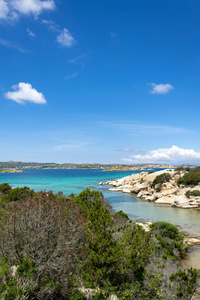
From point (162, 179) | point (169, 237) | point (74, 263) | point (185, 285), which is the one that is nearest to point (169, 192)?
point (162, 179)

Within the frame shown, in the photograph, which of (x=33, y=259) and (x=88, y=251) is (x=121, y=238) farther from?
(x=33, y=259)

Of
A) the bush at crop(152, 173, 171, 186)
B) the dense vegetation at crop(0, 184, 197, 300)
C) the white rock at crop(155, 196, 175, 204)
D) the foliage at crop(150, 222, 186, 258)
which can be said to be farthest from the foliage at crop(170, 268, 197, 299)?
the bush at crop(152, 173, 171, 186)

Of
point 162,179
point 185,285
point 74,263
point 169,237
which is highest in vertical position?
point 74,263

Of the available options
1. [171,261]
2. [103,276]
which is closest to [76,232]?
[103,276]

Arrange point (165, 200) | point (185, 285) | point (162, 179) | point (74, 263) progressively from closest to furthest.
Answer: point (185, 285) < point (74, 263) < point (165, 200) < point (162, 179)

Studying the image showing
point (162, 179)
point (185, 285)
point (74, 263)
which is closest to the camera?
point (185, 285)

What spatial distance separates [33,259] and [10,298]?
1785 mm

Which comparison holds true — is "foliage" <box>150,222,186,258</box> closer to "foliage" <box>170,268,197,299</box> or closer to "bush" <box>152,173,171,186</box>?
"foliage" <box>170,268,197,299</box>

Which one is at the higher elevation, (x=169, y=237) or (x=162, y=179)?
(x=162, y=179)

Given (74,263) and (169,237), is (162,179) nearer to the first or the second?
(169,237)

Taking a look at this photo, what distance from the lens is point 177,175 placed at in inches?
2100

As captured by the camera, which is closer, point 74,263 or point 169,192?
point 74,263

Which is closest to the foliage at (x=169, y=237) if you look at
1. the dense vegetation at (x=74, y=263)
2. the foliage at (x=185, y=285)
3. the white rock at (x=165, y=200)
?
the dense vegetation at (x=74, y=263)

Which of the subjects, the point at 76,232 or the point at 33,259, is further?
the point at 76,232
